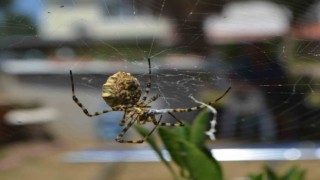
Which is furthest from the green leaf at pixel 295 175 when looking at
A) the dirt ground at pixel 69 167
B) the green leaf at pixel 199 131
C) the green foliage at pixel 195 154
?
the dirt ground at pixel 69 167

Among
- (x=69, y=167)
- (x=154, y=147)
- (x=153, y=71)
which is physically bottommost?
(x=69, y=167)

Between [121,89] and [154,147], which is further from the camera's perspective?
[121,89]

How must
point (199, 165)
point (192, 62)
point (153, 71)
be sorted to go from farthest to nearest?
point (192, 62), point (153, 71), point (199, 165)

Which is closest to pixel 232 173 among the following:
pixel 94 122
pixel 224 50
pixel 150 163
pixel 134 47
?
pixel 150 163

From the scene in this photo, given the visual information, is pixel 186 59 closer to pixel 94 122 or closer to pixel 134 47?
pixel 134 47

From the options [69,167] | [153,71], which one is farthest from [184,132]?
[69,167]

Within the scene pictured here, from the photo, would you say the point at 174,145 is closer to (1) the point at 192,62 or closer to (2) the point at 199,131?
(2) the point at 199,131
